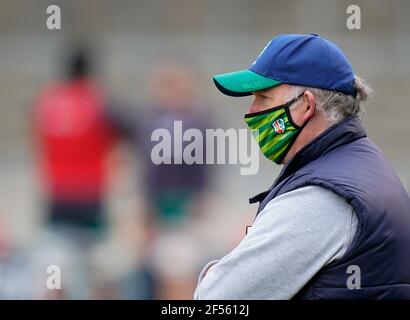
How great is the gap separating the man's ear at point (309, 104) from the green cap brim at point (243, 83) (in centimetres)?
9

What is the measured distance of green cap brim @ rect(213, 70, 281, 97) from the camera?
9.54 ft

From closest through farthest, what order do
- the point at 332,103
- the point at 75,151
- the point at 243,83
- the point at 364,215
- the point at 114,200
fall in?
the point at 364,215 < the point at 332,103 < the point at 243,83 < the point at 75,151 < the point at 114,200

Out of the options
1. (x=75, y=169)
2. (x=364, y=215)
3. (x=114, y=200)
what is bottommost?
(x=114, y=200)

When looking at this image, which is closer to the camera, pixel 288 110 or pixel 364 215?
pixel 364 215

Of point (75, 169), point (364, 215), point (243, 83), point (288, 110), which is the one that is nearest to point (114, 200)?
point (75, 169)

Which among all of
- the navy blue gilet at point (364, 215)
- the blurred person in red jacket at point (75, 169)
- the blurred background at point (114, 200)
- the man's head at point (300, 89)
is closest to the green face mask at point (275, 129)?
the man's head at point (300, 89)

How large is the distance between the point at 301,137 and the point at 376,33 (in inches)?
534

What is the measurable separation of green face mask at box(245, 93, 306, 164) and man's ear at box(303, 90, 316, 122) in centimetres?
→ 2

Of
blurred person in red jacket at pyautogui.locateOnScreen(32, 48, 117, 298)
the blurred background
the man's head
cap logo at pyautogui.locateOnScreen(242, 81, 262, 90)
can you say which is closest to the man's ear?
the man's head

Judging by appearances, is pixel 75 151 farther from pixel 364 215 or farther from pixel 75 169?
pixel 364 215

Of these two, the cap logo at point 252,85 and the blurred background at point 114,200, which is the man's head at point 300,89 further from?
the blurred background at point 114,200

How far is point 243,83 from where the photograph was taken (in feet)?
9.73

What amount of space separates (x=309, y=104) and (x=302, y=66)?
0.10m
